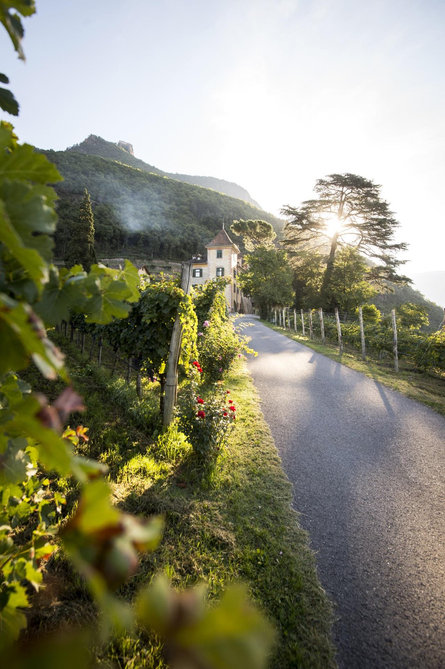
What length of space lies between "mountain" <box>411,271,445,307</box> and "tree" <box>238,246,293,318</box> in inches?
6658

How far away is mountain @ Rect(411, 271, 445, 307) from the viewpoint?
6737 inches

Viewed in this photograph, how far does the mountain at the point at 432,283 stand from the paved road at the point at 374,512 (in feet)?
642

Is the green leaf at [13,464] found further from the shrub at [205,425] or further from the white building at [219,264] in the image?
the white building at [219,264]

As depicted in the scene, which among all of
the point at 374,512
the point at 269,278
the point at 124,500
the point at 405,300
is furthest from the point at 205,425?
the point at 405,300

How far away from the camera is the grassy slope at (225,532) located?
200cm

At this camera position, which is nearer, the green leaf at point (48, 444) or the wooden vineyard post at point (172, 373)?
the green leaf at point (48, 444)

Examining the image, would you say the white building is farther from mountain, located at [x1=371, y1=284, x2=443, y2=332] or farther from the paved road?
the paved road

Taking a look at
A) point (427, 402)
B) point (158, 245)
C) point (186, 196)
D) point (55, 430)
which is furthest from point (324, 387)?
point (186, 196)

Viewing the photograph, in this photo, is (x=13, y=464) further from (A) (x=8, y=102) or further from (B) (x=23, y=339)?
(A) (x=8, y=102)

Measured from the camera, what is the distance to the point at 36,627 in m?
1.75

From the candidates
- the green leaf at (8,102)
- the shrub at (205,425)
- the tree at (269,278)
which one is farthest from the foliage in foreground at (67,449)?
the tree at (269,278)

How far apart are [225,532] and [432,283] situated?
22575 cm

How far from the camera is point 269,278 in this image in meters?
35.1

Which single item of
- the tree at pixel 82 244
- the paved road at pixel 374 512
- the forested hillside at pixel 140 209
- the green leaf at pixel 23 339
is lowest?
the paved road at pixel 374 512
